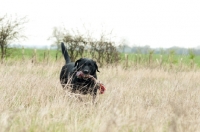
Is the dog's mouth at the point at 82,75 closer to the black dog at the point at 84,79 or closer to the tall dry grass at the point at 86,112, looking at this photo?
the black dog at the point at 84,79

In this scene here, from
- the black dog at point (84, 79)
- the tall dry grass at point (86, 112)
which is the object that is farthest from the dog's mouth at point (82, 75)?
the tall dry grass at point (86, 112)

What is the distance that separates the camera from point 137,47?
A: 780 inches

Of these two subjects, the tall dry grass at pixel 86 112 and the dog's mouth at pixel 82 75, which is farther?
the dog's mouth at pixel 82 75

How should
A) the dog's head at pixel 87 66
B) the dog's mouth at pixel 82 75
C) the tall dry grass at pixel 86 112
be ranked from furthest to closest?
1. the dog's head at pixel 87 66
2. the dog's mouth at pixel 82 75
3. the tall dry grass at pixel 86 112

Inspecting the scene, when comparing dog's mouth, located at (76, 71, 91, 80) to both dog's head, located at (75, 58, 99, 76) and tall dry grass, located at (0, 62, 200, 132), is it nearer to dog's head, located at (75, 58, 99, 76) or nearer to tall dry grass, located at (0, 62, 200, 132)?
dog's head, located at (75, 58, 99, 76)

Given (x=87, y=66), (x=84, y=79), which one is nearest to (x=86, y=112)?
(x=84, y=79)

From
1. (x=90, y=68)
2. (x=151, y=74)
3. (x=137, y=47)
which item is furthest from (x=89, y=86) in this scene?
(x=137, y=47)

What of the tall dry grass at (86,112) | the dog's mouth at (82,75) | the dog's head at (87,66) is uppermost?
the dog's head at (87,66)

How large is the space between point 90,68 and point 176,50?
48.5ft

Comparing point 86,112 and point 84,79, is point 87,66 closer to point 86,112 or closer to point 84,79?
point 84,79

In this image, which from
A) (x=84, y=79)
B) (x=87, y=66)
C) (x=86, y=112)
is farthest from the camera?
(x=87, y=66)

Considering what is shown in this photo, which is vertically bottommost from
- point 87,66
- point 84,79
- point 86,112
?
point 86,112

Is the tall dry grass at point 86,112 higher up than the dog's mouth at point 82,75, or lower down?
lower down

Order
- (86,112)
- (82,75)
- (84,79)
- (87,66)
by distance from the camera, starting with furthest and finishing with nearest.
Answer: (87,66) → (84,79) → (82,75) → (86,112)
